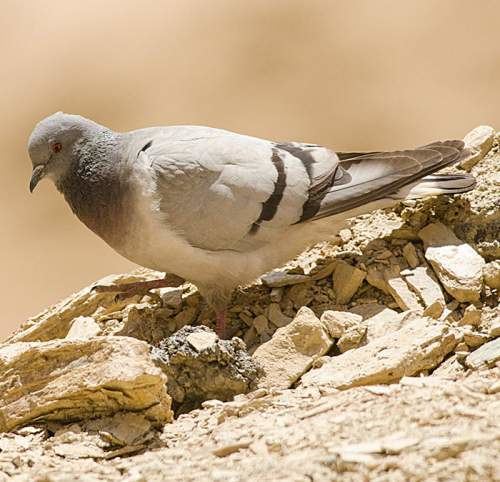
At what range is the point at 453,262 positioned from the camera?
17.7ft

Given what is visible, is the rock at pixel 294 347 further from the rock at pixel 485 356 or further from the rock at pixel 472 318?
the rock at pixel 485 356

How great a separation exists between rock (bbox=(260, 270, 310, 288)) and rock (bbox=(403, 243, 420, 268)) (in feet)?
1.84

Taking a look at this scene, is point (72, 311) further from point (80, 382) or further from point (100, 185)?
point (80, 382)

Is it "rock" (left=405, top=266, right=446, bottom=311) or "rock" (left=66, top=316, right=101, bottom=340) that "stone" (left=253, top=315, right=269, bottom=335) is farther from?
"rock" (left=66, top=316, right=101, bottom=340)

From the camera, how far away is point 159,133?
5602 millimetres

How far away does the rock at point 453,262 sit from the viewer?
5.19 metres

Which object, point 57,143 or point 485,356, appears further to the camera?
point 57,143

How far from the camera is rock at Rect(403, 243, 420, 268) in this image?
5.61 m

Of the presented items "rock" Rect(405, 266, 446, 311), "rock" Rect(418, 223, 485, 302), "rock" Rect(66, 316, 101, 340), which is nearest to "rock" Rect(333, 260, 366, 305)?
"rock" Rect(405, 266, 446, 311)

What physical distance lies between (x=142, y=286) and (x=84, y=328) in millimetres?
420

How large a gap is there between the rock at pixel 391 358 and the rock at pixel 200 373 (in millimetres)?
316

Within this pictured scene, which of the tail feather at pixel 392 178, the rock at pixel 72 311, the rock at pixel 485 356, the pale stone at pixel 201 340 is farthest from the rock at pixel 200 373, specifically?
the rock at pixel 72 311

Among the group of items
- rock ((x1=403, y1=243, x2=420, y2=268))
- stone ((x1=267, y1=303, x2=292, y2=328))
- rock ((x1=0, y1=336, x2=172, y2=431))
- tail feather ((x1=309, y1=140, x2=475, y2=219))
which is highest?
tail feather ((x1=309, y1=140, x2=475, y2=219))

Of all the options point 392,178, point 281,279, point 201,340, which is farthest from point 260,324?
point 392,178
